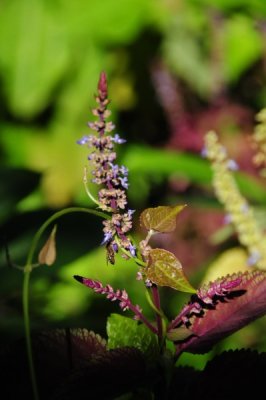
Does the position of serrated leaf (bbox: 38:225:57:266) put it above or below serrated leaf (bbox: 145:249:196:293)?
above

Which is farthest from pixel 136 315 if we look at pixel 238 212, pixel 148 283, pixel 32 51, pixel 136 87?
pixel 136 87

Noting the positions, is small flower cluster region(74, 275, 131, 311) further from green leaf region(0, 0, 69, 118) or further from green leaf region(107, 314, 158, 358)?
green leaf region(0, 0, 69, 118)

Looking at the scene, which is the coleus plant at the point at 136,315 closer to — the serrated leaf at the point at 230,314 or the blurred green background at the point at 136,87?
the serrated leaf at the point at 230,314

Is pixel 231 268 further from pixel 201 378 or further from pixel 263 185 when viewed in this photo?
pixel 201 378

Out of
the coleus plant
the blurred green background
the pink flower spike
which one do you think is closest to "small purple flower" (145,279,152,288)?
the coleus plant

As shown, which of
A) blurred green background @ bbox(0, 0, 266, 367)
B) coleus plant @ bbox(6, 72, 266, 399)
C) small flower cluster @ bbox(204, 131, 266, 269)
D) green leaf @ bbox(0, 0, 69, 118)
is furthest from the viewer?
green leaf @ bbox(0, 0, 69, 118)

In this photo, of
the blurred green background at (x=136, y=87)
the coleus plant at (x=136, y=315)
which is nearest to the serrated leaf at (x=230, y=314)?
the coleus plant at (x=136, y=315)
